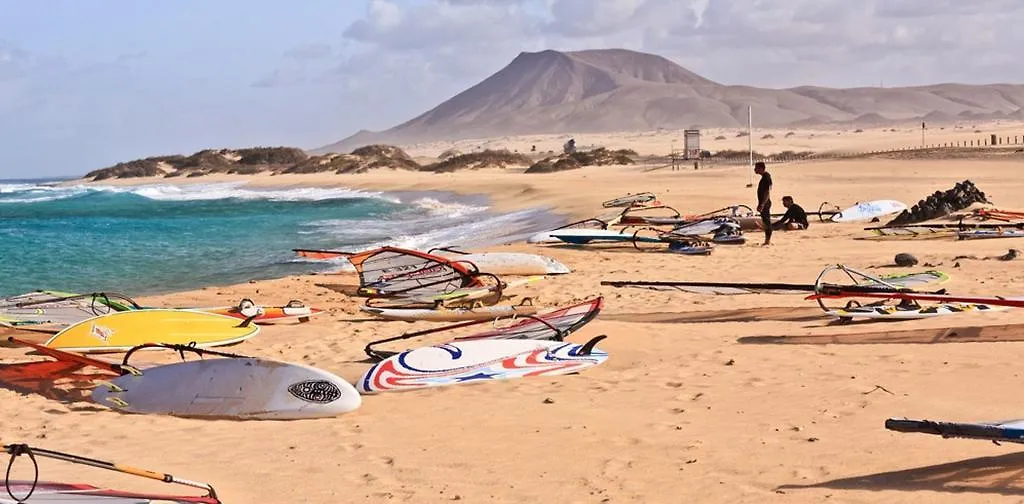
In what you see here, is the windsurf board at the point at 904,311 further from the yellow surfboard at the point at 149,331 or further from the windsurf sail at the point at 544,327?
the yellow surfboard at the point at 149,331

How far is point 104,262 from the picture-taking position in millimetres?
21828

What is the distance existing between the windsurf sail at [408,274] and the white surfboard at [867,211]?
9056 mm

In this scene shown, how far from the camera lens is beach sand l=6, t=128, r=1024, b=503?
205 inches

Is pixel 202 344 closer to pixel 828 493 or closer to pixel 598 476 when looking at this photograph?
pixel 598 476

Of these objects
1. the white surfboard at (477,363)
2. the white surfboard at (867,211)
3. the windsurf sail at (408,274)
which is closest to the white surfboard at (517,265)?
the windsurf sail at (408,274)

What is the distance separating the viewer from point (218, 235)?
27.6 m

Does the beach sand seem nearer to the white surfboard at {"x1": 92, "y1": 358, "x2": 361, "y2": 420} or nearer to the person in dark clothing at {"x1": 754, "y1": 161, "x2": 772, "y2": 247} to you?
the white surfboard at {"x1": 92, "y1": 358, "x2": 361, "y2": 420}

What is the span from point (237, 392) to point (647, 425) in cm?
291

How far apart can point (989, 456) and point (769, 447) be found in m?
1.10

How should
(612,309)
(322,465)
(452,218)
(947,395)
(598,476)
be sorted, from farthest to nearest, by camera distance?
(452,218)
(612,309)
(947,395)
(322,465)
(598,476)

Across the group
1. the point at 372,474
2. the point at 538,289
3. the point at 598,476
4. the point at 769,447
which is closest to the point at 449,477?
the point at 372,474

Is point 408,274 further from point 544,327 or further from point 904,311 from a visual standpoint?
point 904,311

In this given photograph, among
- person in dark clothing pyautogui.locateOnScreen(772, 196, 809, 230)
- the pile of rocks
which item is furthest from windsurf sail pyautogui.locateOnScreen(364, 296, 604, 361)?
the pile of rocks

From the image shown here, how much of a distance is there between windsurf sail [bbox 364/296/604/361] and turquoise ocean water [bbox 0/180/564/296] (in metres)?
9.02
